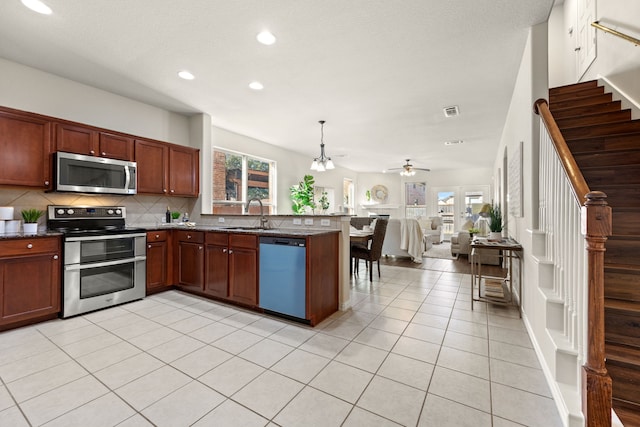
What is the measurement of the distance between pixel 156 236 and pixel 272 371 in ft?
8.77

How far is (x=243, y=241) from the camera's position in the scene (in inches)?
121

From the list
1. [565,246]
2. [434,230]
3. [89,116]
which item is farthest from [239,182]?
[434,230]

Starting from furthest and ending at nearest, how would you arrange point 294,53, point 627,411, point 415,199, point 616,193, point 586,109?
point 415,199, point 586,109, point 294,53, point 616,193, point 627,411

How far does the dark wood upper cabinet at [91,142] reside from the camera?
305 cm

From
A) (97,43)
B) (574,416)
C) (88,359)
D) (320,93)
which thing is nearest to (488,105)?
(320,93)

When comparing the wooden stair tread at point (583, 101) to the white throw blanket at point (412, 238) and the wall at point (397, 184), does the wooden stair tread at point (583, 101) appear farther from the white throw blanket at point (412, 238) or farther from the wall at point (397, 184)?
the wall at point (397, 184)

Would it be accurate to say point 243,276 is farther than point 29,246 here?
Yes

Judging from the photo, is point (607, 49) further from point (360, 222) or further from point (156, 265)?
point (156, 265)

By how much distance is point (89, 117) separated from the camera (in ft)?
11.4

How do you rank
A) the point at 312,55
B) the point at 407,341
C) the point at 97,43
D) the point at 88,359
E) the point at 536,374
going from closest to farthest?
the point at 536,374 → the point at 88,359 → the point at 407,341 → the point at 97,43 → the point at 312,55

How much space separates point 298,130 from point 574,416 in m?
5.05

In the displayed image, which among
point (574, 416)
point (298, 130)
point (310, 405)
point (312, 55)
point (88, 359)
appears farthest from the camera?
point (298, 130)

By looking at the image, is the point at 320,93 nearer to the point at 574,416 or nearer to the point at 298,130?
the point at 298,130

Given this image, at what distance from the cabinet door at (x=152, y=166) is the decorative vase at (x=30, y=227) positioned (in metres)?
1.13
